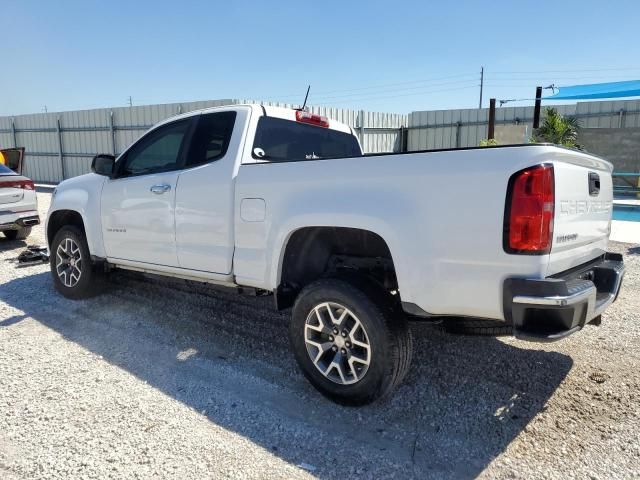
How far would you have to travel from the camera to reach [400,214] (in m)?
2.70

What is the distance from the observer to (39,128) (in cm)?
2369

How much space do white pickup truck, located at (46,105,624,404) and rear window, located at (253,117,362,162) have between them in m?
0.01

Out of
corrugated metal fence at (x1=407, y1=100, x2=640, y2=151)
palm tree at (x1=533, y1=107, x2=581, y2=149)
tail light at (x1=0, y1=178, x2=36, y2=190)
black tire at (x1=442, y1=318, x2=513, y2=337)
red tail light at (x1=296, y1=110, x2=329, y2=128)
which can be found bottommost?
black tire at (x1=442, y1=318, x2=513, y2=337)

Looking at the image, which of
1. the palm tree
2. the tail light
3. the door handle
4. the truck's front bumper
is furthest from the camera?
the palm tree

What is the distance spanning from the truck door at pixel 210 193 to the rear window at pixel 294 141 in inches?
8.2

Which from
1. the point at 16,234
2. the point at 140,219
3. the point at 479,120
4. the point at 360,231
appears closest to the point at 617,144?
the point at 479,120

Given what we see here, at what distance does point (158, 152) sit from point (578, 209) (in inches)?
141

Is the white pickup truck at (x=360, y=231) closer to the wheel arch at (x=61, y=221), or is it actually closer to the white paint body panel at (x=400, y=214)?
the white paint body panel at (x=400, y=214)

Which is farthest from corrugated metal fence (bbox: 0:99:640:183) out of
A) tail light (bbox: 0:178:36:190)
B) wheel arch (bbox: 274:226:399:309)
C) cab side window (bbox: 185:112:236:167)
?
wheel arch (bbox: 274:226:399:309)

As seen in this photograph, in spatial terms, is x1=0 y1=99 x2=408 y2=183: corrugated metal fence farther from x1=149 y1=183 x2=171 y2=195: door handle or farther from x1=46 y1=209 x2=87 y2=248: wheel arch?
x1=149 y1=183 x2=171 y2=195: door handle

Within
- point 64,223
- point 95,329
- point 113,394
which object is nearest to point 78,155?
point 64,223

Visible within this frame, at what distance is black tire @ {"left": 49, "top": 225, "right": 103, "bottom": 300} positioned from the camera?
512cm

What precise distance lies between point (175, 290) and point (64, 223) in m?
1.52

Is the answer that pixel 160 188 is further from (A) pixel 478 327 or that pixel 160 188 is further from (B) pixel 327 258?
(A) pixel 478 327
